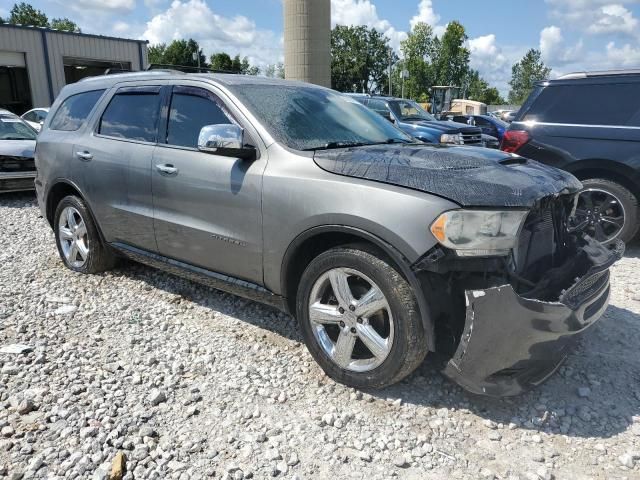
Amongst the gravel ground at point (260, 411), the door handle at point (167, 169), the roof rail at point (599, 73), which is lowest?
the gravel ground at point (260, 411)

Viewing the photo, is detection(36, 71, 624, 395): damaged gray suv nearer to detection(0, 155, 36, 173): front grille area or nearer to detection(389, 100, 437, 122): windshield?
detection(0, 155, 36, 173): front grille area

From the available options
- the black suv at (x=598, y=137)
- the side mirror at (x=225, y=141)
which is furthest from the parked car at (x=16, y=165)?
the black suv at (x=598, y=137)

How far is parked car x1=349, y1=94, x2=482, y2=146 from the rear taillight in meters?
5.27

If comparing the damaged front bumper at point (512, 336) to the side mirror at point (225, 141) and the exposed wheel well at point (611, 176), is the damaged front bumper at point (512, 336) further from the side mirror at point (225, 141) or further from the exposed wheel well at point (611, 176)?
the exposed wheel well at point (611, 176)

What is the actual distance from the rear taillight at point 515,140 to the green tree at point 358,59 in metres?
71.3

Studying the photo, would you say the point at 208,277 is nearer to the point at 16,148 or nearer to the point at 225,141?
the point at 225,141

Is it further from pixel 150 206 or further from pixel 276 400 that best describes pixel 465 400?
pixel 150 206

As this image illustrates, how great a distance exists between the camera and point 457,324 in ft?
8.39

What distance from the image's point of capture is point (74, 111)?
482 centimetres

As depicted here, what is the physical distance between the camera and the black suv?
5383 millimetres

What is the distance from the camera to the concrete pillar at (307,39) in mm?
13992

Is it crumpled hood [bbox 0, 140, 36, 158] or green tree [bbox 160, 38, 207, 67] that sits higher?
green tree [bbox 160, 38, 207, 67]

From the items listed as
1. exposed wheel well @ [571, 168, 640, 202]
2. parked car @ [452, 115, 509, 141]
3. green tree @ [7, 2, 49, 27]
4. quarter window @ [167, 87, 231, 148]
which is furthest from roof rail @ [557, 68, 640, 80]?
green tree @ [7, 2, 49, 27]

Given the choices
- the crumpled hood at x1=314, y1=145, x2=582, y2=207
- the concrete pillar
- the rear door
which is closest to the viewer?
the crumpled hood at x1=314, y1=145, x2=582, y2=207
